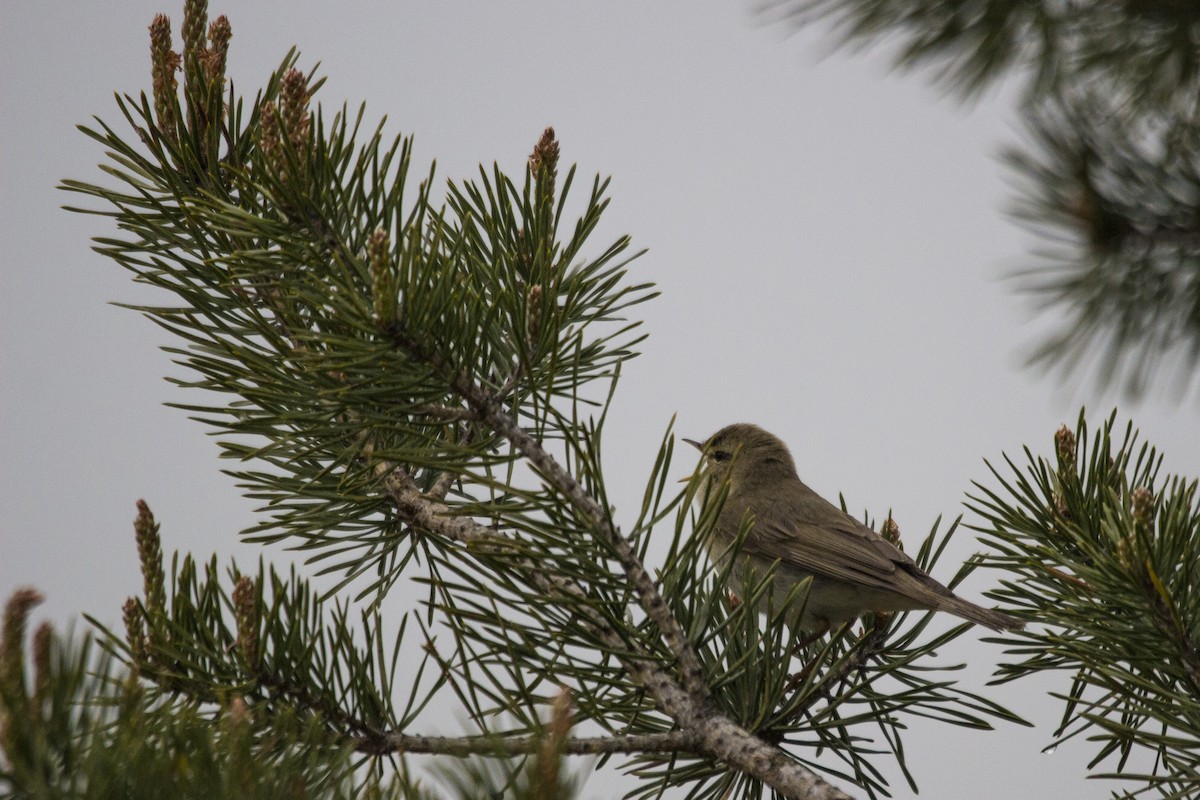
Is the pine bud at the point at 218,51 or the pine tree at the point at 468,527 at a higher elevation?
the pine bud at the point at 218,51

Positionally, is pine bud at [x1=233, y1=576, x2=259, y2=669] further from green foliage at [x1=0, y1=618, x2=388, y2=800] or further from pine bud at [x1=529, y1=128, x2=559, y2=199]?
pine bud at [x1=529, y1=128, x2=559, y2=199]

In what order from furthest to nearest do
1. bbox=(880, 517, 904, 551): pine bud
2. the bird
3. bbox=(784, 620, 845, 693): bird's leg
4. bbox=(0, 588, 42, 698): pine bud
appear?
the bird
bbox=(880, 517, 904, 551): pine bud
bbox=(784, 620, 845, 693): bird's leg
bbox=(0, 588, 42, 698): pine bud

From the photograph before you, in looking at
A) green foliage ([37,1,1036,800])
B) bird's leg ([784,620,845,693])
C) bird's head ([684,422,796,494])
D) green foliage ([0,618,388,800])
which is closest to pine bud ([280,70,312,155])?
green foliage ([37,1,1036,800])

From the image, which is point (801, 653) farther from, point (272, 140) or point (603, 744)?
point (272, 140)

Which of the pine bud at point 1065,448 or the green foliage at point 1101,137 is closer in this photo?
the green foliage at point 1101,137

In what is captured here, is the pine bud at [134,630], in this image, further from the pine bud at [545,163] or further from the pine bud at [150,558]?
the pine bud at [545,163]

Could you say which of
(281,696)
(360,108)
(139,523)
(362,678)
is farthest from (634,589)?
(360,108)

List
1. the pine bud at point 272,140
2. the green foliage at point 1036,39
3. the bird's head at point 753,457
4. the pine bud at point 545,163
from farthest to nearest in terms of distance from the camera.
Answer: the bird's head at point 753,457 < the pine bud at point 545,163 < the pine bud at point 272,140 < the green foliage at point 1036,39

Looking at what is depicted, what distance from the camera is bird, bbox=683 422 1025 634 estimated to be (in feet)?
10.8

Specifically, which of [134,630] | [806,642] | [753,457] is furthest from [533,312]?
[753,457]

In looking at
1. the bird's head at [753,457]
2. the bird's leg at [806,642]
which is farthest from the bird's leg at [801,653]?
the bird's head at [753,457]

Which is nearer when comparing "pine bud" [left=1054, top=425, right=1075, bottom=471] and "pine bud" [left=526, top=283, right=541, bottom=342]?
"pine bud" [left=526, top=283, right=541, bottom=342]

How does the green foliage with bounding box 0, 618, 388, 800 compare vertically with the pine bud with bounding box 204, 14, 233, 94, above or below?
below

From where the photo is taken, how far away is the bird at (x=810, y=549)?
10.8ft
